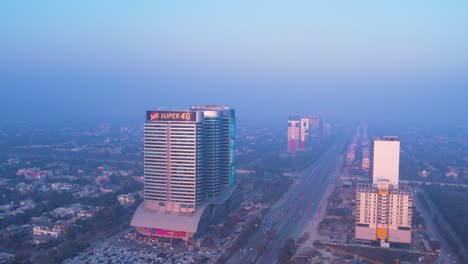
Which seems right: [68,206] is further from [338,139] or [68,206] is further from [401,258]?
[338,139]

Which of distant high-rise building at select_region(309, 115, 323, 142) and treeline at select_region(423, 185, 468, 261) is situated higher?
distant high-rise building at select_region(309, 115, 323, 142)

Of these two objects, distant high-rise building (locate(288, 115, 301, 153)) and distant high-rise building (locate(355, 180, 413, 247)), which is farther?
distant high-rise building (locate(288, 115, 301, 153))

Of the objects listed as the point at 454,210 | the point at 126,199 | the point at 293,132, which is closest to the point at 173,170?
the point at 126,199

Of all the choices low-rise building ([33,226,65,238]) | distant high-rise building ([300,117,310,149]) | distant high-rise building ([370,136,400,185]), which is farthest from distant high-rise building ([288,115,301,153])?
low-rise building ([33,226,65,238])

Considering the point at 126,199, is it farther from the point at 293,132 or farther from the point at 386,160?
the point at 293,132

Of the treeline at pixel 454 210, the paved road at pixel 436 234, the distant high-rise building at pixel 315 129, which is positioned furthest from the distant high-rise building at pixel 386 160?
the distant high-rise building at pixel 315 129

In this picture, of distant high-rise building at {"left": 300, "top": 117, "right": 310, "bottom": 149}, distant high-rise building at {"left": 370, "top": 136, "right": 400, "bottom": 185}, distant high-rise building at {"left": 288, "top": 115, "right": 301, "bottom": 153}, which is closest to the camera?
distant high-rise building at {"left": 370, "top": 136, "right": 400, "bottom": 185}

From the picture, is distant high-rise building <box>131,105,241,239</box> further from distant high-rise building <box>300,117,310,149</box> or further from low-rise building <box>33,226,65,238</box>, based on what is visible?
distant high-rise building <box>300,117,310,149</box>
